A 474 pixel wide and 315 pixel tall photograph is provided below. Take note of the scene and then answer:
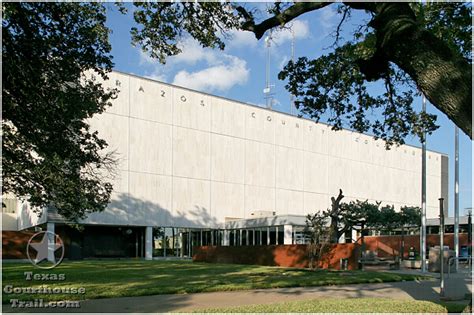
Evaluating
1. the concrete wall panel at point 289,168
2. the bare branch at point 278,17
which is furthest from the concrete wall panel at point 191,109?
the bare branch at point 278,17

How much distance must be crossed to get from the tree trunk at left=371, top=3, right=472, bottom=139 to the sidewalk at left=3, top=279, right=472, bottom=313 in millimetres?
6160

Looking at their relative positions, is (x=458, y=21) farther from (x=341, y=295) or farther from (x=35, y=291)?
(x=35, y=291)

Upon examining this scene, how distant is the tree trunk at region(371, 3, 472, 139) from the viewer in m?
7.21

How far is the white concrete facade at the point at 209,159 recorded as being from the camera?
151ft

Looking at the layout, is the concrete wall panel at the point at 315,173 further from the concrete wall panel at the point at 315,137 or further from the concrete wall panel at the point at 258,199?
the concrete wall panel at the point at 258,199

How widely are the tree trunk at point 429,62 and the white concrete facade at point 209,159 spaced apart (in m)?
36.9

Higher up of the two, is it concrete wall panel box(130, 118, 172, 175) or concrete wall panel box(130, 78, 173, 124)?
concrete wall panel box(130, 78, 173, 124)

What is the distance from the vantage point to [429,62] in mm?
7562

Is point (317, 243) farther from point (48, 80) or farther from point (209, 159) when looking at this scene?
point (209, 159)

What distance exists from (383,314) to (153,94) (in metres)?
40.1

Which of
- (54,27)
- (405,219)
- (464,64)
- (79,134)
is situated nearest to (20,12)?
(54,27)

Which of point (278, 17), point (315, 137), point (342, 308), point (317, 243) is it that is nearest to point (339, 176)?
point (315, 137)

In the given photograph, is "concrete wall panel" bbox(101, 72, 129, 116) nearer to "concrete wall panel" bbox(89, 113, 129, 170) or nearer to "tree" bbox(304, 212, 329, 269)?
"concrete wall panel" bbox(89, 113, 129, 170)

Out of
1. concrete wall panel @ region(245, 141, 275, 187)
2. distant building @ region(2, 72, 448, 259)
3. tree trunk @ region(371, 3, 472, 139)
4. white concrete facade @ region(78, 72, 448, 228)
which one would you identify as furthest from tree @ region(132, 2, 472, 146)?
concrete wall panel @ region(245, 141, 275, 187)
